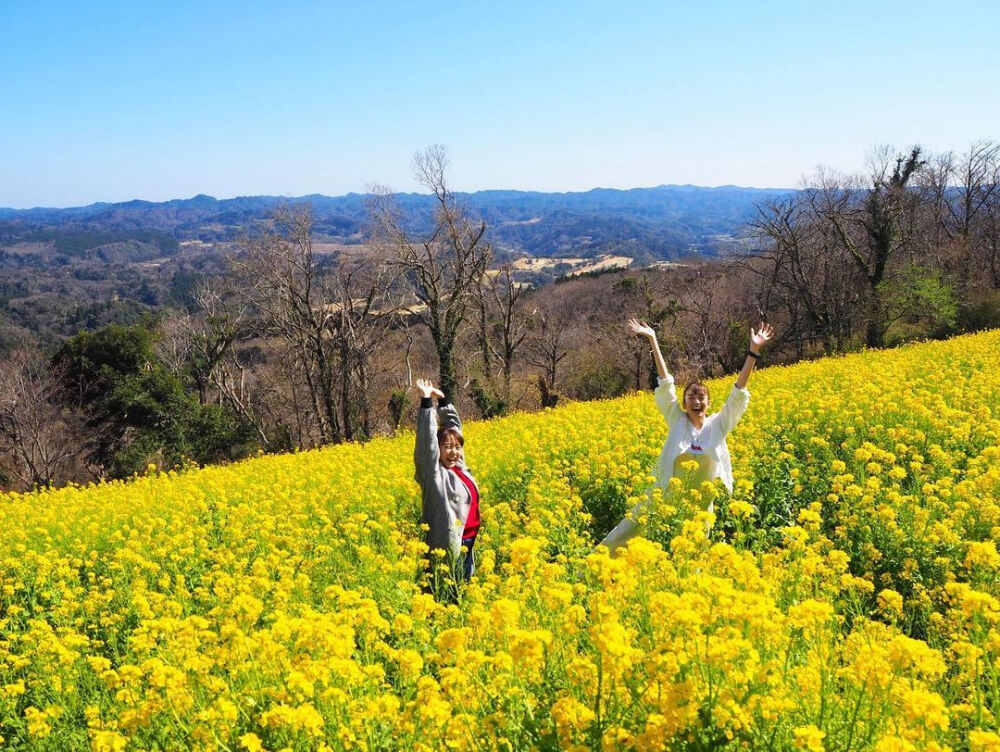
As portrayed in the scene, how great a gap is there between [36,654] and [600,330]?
162 feet

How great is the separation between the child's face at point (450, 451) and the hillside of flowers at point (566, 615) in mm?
805

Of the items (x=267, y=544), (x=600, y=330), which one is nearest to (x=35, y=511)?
(x=267, y=544)

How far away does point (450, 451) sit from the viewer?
6.16m

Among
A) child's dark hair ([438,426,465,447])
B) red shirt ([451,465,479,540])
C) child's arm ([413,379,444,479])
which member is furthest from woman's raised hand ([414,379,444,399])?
red shirt ([451,465,479,540])

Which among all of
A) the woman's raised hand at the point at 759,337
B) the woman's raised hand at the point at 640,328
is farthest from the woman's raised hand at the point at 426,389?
the woman's raised hand at the point at 759,337

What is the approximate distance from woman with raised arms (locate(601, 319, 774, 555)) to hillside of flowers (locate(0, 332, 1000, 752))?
275 mm

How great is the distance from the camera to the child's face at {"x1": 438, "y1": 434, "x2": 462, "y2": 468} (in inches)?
242

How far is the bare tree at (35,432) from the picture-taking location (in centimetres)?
3278

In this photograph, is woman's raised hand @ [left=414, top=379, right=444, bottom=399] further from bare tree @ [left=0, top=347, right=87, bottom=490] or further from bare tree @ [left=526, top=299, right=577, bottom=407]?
bare tree @ [left=0, top=347, right=87, bottom=490]

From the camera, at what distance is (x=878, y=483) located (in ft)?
19.6

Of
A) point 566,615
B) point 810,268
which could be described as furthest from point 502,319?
point 566,615

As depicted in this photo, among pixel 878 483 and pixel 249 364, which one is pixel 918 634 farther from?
pixel 249 364

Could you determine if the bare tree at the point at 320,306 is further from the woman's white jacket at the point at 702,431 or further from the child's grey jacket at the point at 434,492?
the woman's white jacket at the point at 702,431

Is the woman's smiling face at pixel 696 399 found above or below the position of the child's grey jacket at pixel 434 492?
above
